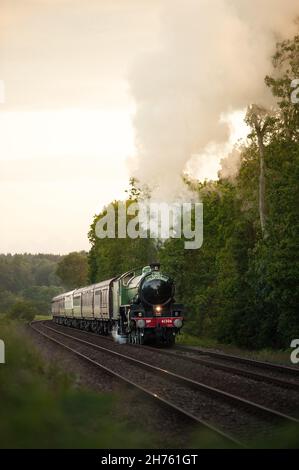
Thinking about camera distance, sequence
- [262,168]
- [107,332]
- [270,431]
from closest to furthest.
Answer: [270,431] < [262,168] < [107,332]

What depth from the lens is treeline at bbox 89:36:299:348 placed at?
25344mm

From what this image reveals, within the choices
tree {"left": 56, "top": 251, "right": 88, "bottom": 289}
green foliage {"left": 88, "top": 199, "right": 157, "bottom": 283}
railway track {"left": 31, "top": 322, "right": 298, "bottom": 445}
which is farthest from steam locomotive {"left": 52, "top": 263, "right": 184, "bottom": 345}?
tree {"left": 56, "top": 251, "right": 88, "bottom": 289}

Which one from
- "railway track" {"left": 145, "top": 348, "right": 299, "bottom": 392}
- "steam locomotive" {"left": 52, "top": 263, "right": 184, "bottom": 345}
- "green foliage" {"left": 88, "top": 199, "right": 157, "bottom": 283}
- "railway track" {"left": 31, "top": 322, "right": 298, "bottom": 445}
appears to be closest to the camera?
"railway track" {"left": 31, "top": 322, "right": 298, "bottom": 445}

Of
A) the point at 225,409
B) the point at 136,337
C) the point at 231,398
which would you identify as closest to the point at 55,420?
the point at 225,409

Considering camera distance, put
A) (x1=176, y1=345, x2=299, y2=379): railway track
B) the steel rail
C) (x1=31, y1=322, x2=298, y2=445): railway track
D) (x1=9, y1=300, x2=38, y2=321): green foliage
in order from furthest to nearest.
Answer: (x1=9, y1=300, x2=38, y2=321): green foliage, (x1=176, y1=345, x2=299, y2=379): railway track, the steel rail, (x1=31, y1=322, x2=298, y2=445): railway track

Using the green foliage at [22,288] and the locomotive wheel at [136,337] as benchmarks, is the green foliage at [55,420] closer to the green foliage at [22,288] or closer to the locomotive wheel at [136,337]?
the locomotive wheel at [136,337]

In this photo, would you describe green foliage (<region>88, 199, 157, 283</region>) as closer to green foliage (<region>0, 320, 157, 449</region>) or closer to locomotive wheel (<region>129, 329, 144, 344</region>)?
locomotive wheel (<region>129, 329, 144, 344</region>)

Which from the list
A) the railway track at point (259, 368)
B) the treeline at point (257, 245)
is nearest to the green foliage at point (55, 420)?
the railway track at point (259, 368)

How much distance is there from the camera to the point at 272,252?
25406 mm

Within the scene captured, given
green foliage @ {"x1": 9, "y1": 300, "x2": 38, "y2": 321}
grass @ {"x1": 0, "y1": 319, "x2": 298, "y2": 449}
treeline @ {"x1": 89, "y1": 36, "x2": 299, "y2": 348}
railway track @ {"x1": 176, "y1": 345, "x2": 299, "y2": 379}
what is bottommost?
green foliage @ {"x1": 9, "y1": 300, "x2": 38, "y2": 321}

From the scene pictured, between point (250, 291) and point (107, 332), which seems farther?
point (107, 332)
